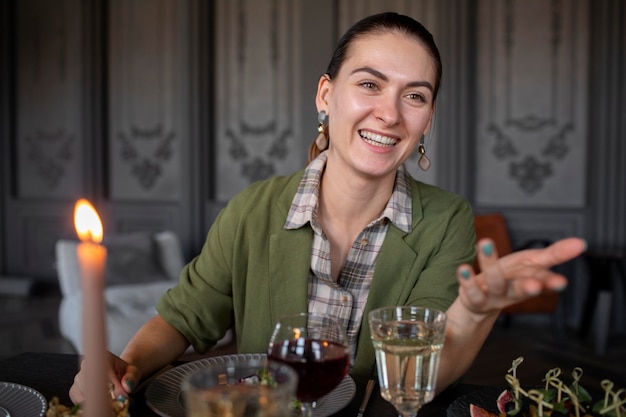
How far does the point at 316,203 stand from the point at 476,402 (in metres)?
0.65

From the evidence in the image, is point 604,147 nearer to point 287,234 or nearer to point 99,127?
point 287,234

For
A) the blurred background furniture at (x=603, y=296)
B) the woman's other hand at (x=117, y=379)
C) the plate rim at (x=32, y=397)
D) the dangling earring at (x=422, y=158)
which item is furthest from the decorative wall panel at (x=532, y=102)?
the plate rim at (x=32, y=397)

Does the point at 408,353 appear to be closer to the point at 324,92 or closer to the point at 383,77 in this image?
the point at 383,77

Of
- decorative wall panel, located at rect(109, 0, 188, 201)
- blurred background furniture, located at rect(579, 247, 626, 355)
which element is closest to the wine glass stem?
blurred background furniture, located at rect(579, 247, 626, 355)

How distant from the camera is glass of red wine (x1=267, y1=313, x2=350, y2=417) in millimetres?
833

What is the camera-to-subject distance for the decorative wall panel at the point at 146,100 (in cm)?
599

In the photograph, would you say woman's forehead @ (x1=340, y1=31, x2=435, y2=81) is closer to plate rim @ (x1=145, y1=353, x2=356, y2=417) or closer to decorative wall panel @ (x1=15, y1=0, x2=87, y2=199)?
plate rim @ (x1=145, y1=353, x2=356, y2=417)

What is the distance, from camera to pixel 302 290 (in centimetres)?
141

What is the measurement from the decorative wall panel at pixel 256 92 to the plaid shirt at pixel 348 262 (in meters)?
4.19

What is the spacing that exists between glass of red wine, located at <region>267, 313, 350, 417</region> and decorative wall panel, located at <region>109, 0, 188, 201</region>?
526cm

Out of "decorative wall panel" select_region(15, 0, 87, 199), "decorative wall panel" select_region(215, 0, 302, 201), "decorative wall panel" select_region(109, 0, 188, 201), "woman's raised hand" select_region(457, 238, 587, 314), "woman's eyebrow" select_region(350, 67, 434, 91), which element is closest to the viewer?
"woman's raised hand" select_region(457, 238, 587, 314)

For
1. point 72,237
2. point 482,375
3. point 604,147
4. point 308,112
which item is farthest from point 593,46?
point 72,237

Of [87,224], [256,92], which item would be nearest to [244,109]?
[256,92]

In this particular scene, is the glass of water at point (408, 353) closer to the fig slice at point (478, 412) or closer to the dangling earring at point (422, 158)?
the fig slice at point (478, 412)
